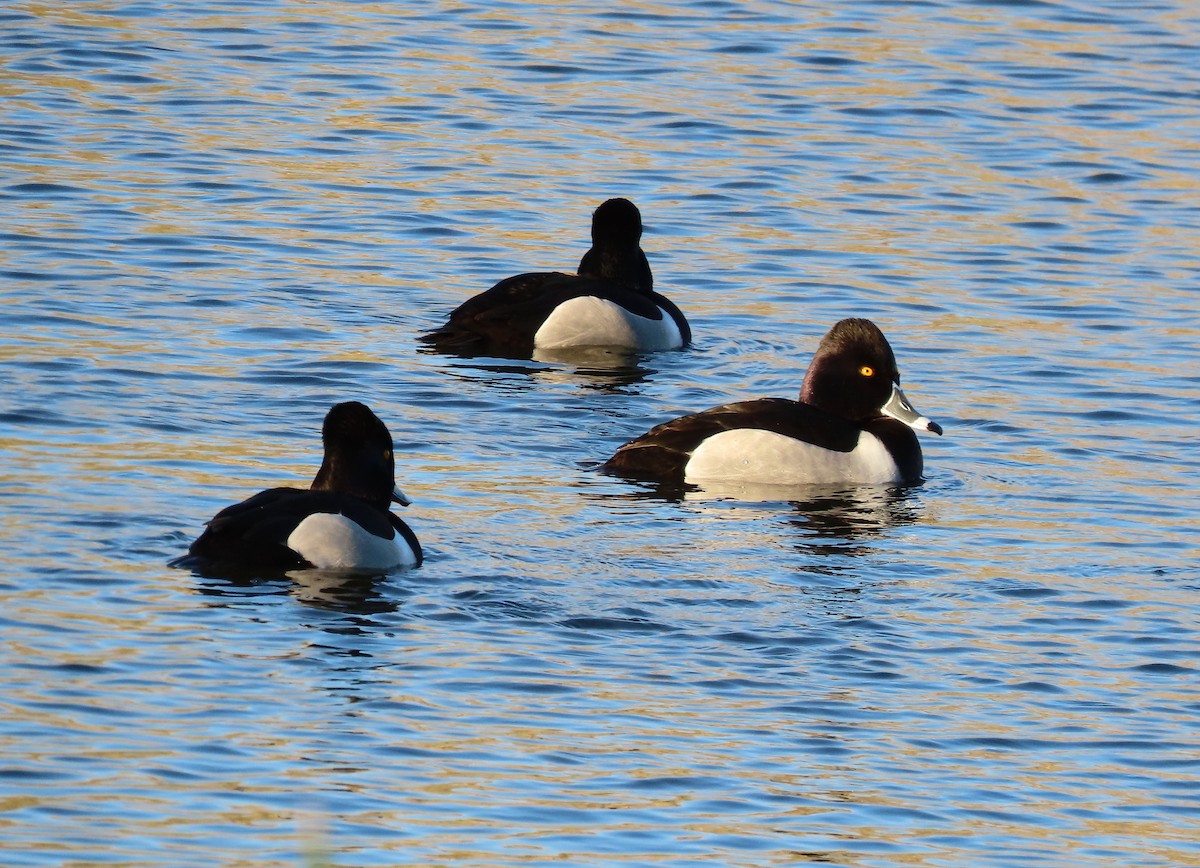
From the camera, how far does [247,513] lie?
1025 cm

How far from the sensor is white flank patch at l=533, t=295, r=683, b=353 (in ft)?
53.6

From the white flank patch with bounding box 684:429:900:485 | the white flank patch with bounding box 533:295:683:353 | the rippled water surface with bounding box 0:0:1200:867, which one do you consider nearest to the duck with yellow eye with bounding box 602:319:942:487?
the white flank patch with bounding box 684:429:900:485

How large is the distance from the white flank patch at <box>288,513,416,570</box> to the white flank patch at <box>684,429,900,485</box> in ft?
9.46

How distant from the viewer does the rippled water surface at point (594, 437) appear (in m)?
Answer: 8.24

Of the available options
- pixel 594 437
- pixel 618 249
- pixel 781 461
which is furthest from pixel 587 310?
pixel 781 461

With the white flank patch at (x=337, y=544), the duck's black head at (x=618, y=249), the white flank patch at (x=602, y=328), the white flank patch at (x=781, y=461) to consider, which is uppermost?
the duck's black head at (x=618, y=249)

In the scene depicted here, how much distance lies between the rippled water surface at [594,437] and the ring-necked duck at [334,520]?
0.14 metres

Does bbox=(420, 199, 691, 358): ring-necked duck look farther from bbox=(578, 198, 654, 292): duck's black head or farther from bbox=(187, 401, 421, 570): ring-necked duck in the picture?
bbox=(187, 401, 421, 570): ring-necked duck

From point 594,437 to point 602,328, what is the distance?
9.21 feet

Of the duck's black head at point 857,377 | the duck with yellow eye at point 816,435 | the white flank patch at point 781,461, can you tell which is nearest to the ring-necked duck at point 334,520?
the duck with yellow eye at point 816,435

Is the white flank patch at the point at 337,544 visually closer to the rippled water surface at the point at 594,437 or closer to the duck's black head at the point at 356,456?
the rippled water surface at the point at 594,437

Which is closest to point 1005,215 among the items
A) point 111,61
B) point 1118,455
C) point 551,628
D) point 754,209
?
point 754,209

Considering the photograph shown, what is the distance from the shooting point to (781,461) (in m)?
13.3

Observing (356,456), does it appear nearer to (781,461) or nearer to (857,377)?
(781,461)
